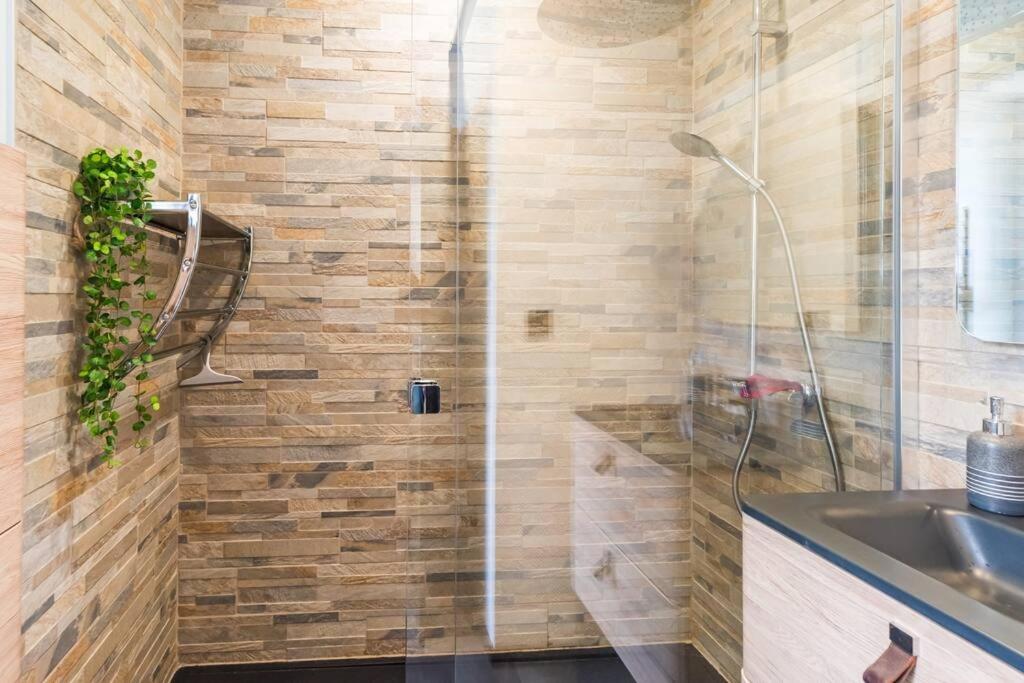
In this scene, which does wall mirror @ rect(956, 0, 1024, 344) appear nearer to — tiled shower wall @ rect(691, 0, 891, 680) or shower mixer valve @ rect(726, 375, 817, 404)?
tiled shower wall @ rect(691, 0, 891, 680)

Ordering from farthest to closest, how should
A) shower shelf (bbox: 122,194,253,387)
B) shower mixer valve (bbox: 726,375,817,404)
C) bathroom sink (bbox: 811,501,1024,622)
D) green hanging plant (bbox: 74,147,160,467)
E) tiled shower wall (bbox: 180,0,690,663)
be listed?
tiled shower wall (bbox: 180,0,690,663) → shower shelf (bbox: 122,194,253,387) → green hanging plant (bbox: 74,147,160,467) → shower mixer valve (bbox: 726,375,817,404) → bathroom sink (bbox: 811,501,1024,622)

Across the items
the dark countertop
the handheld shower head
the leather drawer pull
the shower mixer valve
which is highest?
the handheld shower head

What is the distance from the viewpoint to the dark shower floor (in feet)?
3.54

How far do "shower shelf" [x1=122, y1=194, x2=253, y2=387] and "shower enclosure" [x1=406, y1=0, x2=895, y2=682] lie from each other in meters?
0.69

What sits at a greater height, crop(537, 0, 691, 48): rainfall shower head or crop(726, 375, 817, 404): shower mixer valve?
crop(537, 0, 691, 48): rainfall shower head

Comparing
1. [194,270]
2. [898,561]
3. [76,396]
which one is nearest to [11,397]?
[76,396]

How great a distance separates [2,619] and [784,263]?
56.4 inches

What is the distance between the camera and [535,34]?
116 cm

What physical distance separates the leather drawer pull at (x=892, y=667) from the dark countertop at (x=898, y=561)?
0.17 ft

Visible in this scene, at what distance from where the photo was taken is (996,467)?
2.88ft

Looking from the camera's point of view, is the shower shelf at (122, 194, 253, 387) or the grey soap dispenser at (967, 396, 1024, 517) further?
the shower shelf at (122, 194, 253, 387)

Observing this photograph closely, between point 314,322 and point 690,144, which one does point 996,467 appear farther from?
point 314,322

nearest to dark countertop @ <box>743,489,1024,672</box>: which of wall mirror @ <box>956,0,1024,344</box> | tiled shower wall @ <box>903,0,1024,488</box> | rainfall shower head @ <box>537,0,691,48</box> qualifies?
tiled shower wall @ <box>903,0,1024,488</box>

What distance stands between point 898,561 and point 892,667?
13 centimetres
